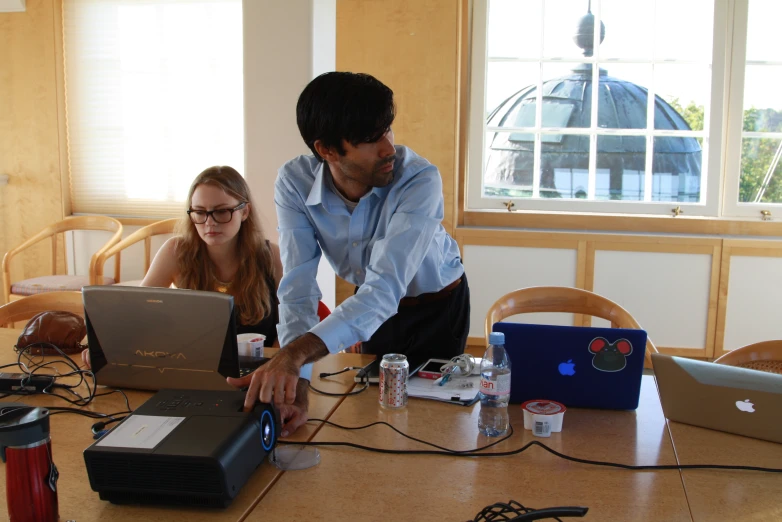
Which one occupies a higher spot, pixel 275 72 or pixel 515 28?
pixel 515 28

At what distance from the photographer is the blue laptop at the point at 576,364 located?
1.62 m

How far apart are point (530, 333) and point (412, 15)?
2.84 meters

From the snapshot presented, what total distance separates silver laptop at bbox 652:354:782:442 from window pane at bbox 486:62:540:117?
9.32 feet

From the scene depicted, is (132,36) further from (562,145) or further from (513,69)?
(562,145)

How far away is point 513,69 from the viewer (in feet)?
13.7

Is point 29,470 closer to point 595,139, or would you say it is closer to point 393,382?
point 393,382

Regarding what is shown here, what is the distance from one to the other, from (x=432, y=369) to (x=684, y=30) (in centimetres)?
303

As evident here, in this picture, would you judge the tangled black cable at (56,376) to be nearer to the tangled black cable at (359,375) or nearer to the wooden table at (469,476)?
the tangled black cable at (359,375)

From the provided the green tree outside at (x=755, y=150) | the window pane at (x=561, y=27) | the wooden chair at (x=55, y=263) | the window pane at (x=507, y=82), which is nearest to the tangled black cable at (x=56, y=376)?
the wooden chair at (x=55, y=263)

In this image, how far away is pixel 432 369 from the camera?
1.95 meters

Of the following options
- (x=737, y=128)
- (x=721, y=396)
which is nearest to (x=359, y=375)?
(x=721, y=396)

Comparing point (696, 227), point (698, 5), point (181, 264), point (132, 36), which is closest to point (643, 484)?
point (181, 264)

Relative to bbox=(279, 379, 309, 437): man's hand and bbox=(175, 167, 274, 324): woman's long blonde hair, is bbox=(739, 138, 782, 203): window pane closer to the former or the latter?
bbox=(175, 167, 274, 324): woman's long blonde hair

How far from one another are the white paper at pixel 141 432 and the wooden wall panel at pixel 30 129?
390cm
